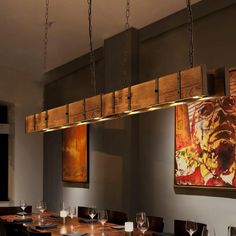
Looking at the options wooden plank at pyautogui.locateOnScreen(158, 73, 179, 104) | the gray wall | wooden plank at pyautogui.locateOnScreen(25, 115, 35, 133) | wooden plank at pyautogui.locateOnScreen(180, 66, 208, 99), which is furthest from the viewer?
wooden plank at pyautogui.locateOnScreen(25, 115, 35, 133)

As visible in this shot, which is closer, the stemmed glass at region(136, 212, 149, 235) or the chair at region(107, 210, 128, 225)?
the stemmed glass at region(136, 212, 149, 235)

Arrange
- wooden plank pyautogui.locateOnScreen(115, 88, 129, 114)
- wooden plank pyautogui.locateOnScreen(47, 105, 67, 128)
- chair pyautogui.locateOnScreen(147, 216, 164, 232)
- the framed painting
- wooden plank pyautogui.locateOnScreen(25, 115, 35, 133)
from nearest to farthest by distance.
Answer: wooden plank pyautogui.locateOnScreen(115, 88, 129, 114) → chair pyautogui.locateOnScreen(147, 216, 164, 232) → wooden plank pyautogui.locateOnScreen(47, 105, 67, 128) → wooden plank pyautogui.locateOnScreen(25, 115, 35, 133) → the framed painting

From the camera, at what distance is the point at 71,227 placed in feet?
16.6

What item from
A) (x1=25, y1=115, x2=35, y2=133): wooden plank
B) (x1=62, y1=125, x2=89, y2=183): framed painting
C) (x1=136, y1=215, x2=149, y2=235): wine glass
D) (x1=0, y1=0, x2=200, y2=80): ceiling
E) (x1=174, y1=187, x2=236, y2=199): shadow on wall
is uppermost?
(x1=0, y1=0, x2=200, y2=80): ceiling

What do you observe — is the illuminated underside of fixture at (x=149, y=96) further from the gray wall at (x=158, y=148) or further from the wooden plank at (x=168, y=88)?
the gray wall at (x=158, y=148)

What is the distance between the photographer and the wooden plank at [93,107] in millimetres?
4770

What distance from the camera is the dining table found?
461 centimetres

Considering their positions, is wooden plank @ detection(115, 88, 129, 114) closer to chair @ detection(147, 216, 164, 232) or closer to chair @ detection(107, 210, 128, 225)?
chair @ detection(147, 216, 164, 232)

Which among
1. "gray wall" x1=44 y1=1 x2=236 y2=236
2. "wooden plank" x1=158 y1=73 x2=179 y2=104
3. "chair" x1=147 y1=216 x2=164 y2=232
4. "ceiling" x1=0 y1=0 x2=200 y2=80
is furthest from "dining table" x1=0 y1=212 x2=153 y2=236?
"ceiling" x1=0 y1=0 x2=200 y2=80

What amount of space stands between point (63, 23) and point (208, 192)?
3.49m

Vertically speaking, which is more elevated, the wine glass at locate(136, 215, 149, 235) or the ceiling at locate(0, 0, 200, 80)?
the ceiling at locate(0, 0, 200, 80)

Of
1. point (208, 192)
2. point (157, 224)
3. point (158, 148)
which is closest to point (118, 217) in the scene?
point (157, 224)

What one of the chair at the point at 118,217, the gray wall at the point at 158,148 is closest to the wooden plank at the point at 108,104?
the gray wall at the point at 158,148

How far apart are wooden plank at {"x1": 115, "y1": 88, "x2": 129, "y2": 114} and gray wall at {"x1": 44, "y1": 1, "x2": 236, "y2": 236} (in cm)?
159
